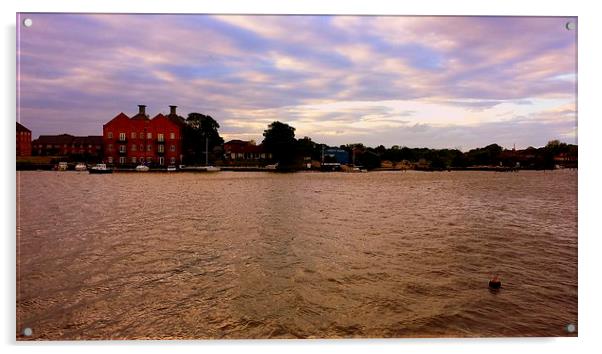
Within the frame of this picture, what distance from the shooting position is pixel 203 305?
111 inches

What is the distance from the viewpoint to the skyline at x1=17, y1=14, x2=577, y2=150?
284 centimetres

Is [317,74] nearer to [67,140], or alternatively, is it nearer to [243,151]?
[243,151]

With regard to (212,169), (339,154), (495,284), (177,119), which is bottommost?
(495,284)

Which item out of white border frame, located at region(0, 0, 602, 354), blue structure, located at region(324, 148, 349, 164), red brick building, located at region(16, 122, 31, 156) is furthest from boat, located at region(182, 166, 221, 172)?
white border frame, located at region(0, 0, 602, 354)

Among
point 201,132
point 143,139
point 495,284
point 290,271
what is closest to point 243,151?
point 201,132

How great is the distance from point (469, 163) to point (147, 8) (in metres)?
3.29

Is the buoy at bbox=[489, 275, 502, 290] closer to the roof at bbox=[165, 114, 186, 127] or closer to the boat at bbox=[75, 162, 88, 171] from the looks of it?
the roof at bbox=[165, 114, 186, 127]

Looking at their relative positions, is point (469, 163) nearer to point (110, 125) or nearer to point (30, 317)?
point (110, 125)

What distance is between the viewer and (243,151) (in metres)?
4.00

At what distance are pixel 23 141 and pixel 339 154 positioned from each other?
2921 millimetres

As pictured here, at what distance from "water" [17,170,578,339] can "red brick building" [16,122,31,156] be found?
172 millimetres

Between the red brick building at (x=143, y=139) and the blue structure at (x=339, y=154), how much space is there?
1.59 meters

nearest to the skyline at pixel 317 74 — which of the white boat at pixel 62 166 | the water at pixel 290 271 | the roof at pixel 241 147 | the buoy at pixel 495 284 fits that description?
the roof at pixel 241 147
